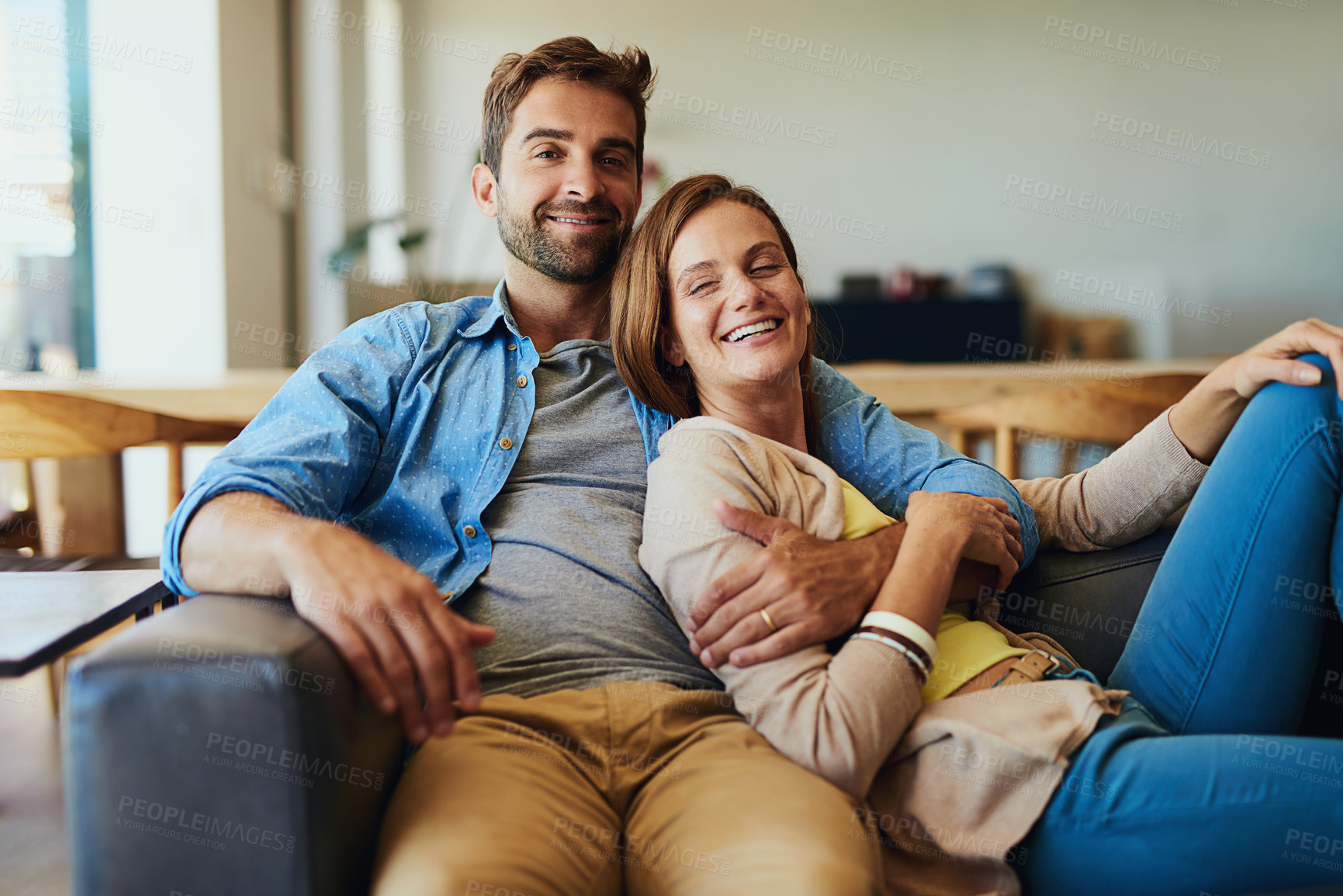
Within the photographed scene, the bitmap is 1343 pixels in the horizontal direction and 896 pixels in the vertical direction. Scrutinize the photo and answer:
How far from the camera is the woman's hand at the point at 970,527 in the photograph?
1.09m

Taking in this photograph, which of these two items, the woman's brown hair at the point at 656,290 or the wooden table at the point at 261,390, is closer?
the woman's brown hair at the point at 656,290

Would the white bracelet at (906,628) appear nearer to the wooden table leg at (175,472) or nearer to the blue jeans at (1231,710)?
the blue jeans at (1231,710)

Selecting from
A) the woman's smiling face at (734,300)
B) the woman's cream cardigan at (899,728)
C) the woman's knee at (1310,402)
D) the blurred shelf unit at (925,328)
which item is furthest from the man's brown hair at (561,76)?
the blurred shelf unit at (925,328)

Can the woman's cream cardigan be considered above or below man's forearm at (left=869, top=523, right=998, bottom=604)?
below

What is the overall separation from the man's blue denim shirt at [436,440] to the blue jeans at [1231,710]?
26cm

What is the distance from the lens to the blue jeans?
0.90 metres

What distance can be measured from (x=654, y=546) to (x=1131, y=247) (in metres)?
5.80

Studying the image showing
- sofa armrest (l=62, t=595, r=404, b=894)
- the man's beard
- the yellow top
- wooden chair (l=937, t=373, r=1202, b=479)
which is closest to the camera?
sofa armrest (l=62, t=595, r=404, b=894)

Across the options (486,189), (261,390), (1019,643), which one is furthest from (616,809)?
(261,390)

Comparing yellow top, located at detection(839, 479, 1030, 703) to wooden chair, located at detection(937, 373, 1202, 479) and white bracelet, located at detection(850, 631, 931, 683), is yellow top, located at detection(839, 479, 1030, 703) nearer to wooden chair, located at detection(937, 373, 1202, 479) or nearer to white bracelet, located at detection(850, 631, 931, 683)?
white bracelet, located at detection(850, 631, 931, 683)

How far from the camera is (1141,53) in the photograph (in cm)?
589

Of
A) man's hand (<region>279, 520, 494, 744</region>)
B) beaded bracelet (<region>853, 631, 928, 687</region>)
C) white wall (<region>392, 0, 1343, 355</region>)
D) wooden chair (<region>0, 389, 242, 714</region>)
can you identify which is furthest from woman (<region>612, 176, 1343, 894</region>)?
white wall (<region>392, 0, 1343, 355</region>)

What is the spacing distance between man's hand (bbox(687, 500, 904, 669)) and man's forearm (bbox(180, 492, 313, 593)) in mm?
430

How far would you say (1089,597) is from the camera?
4.33 feet
